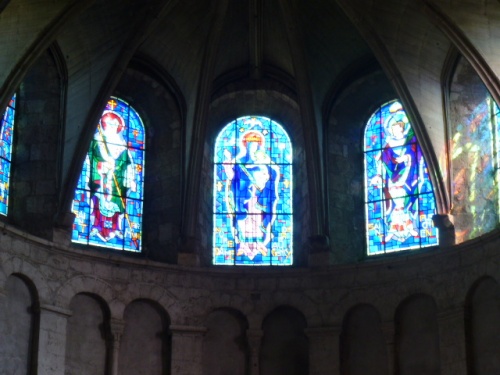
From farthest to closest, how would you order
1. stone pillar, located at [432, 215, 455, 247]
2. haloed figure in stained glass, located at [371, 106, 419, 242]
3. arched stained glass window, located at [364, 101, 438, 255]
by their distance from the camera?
haloed figure in stained glass, located at [371, 106, 419, 242] → arched stained glass window, located at [364, 101, 438, 255] → stone pillar, located at [432, 215, 455, 247]

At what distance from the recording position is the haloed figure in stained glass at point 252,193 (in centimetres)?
2775

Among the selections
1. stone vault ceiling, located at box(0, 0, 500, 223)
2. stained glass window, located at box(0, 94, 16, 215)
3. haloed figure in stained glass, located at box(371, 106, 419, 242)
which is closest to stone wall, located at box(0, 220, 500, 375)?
haloed figure in stained glass, located at box(371, 106, 419, 242)

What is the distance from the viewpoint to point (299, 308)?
26.4m

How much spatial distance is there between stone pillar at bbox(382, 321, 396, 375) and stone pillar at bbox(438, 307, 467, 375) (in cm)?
107

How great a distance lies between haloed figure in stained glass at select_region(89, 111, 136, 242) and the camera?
2691cm

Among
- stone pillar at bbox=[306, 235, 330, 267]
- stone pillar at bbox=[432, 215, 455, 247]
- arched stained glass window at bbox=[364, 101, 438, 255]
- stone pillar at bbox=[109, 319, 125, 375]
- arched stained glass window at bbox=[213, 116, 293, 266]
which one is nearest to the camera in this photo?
stone pillar at bbox=[109, 319, 125, 375]

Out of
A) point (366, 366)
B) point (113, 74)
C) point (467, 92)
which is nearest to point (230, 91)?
point (113, 74)

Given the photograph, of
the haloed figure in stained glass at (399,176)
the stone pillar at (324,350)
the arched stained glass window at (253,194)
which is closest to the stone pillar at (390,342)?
the stone pillar at (324,350)

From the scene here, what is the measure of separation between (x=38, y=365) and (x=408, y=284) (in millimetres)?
7492

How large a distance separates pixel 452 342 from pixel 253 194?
19.6 ft

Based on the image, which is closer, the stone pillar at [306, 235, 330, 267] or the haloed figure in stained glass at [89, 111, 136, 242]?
the stone pillar at [306, 235, 330, 267]

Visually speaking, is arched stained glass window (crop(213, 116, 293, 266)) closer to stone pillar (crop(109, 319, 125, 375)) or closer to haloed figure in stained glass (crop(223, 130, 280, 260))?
haloed figure in stained glass (crop(223, 130, 280, 260))

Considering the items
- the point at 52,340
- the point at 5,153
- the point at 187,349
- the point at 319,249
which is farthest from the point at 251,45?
the point at 52,340

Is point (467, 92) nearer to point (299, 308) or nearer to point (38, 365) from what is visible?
point (299, 308)
